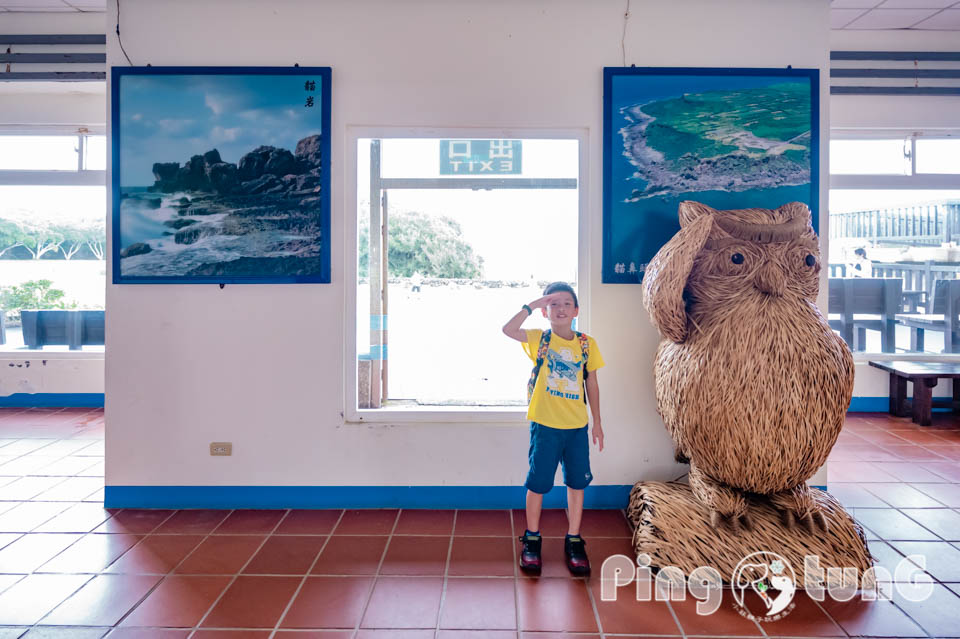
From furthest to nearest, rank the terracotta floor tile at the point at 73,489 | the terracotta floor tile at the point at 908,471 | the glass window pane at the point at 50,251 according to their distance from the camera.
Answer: the glass window pane at the point at 50,251, the terracotta floor tile at the point at 908,471, the terracotta floor tile at the point at 73,489

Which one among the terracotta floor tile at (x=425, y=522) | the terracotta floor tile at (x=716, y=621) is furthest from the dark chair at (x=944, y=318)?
the terracotta floor tile at (x=425, y=522)

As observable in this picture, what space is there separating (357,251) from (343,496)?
1427 mm

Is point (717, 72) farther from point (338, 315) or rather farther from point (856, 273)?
point (856, 273)

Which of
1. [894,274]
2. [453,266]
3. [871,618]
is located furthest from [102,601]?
[894,274]

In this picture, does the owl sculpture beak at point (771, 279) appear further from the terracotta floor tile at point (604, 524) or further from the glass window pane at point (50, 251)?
the glass window pane at point (50, 251)

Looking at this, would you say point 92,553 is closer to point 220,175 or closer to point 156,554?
point 156,554

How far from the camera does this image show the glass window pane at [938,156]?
536cm

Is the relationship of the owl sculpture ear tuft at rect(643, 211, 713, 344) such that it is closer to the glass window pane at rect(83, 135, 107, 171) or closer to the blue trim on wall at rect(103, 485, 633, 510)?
the blue trim on wall at rect(103, 485, 633, 510)

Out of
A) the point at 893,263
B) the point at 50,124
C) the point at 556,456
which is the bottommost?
the point at 556,456

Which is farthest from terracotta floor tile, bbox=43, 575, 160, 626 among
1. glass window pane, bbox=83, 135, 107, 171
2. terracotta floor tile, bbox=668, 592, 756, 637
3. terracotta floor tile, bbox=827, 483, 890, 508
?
glass window pane, bbox=83, 135, 107, 171

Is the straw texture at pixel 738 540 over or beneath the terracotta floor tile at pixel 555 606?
over

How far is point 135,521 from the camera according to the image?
308 centimetres

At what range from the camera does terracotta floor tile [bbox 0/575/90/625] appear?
2.21 meters

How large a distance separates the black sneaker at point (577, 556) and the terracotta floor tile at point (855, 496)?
1796mm
